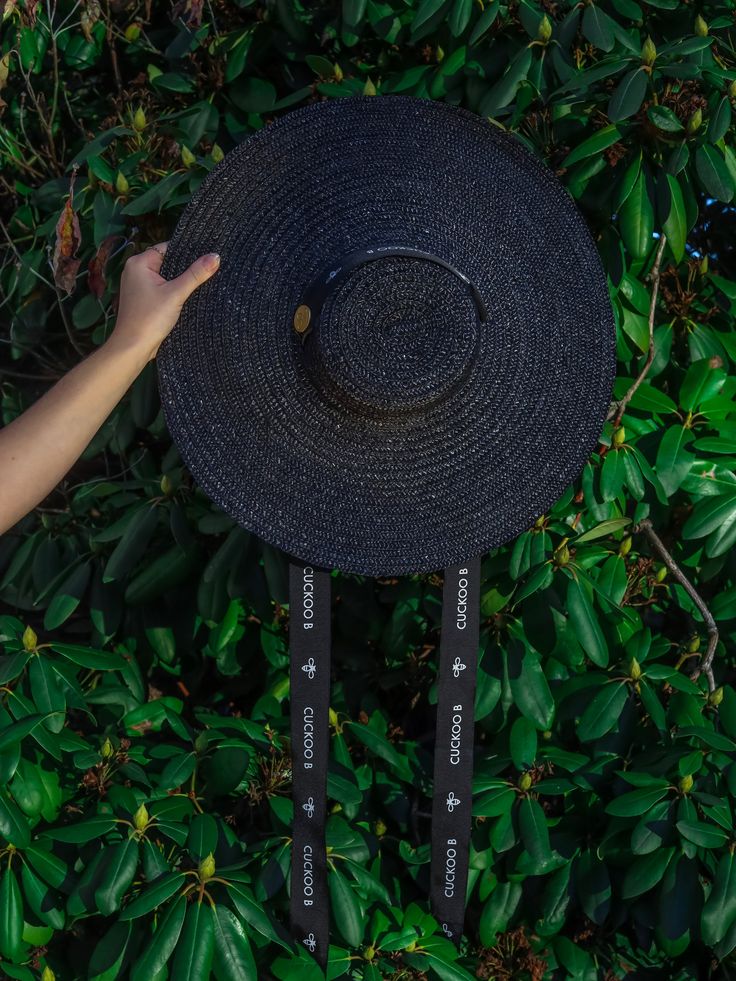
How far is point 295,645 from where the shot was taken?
159 centimetres

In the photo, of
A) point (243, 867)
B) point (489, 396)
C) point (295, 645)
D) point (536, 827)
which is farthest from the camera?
point (536, 827)

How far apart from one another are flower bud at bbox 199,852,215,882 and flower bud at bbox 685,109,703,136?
1.31 meters

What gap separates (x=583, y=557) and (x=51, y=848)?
0.98 metres

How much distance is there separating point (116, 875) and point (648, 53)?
145cm

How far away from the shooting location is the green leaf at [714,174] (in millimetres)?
1718

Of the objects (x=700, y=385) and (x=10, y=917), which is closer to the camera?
(x=10, y=917)

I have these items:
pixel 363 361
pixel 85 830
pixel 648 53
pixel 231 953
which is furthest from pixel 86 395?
pixel 648 53

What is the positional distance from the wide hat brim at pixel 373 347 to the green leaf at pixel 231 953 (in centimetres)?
55

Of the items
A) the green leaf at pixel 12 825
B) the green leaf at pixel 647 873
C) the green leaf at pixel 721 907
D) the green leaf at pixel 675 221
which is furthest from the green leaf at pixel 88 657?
the green leaf at pixel 675 221

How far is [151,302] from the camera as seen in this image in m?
1.37

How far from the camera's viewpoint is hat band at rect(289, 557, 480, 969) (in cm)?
159

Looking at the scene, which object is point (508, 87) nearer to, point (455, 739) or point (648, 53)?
point (648, 53)

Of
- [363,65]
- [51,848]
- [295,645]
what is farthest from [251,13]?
[51,848]

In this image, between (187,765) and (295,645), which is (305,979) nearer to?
(187,765)
